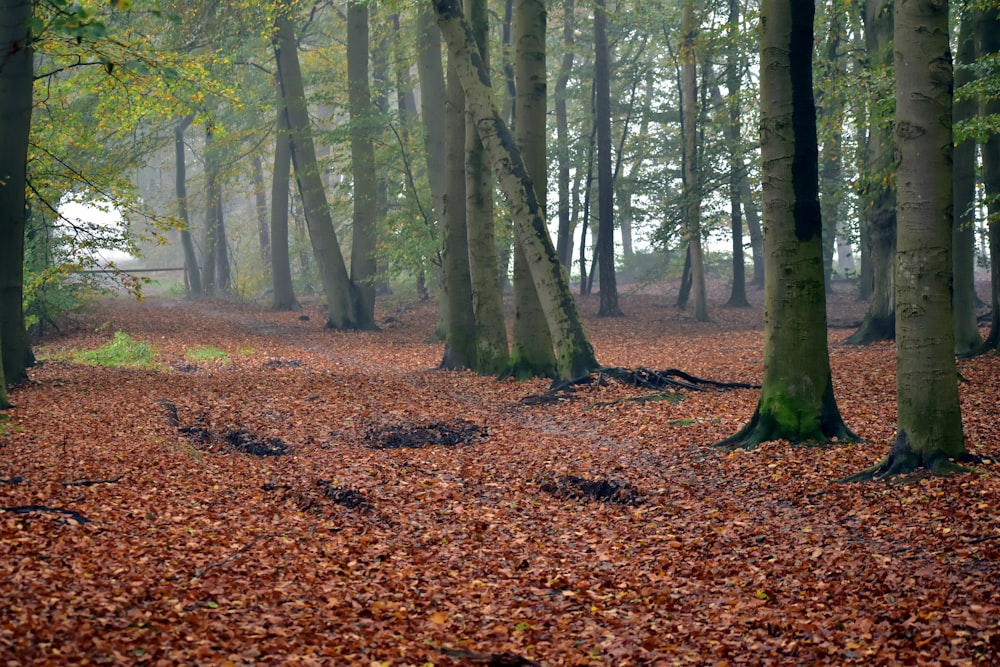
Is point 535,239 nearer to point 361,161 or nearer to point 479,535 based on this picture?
point 479,535

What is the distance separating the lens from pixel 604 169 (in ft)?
88.1

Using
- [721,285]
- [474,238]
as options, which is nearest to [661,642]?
[474,238]

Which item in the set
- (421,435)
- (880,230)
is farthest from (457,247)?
(880,230)

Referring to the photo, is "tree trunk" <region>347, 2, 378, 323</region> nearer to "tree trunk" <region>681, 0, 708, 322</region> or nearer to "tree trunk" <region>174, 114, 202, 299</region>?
"tree trunk" <region>681, 0, 708, 322</region>

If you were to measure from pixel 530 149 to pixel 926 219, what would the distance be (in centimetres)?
849

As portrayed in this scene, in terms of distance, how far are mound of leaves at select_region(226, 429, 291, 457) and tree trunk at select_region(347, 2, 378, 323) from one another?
45.2 feet

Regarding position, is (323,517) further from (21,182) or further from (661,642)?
(21,182)

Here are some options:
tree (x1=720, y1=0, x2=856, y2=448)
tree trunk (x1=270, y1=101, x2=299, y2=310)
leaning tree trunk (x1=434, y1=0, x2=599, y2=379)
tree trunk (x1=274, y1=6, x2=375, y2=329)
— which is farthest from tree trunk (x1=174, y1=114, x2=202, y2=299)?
tree (x1=720, y1=0, x2=856, y2=448)

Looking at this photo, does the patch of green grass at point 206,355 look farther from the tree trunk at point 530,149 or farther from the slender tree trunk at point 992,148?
the slender tree trunk at point 992,148

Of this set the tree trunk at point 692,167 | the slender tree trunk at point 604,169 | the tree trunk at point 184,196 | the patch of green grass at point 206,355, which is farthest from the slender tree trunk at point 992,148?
the tree trunk at point 184,196

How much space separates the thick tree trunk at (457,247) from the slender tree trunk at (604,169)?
10287 mm

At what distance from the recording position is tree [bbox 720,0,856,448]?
28.6 ft

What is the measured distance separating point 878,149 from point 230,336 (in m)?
16.0

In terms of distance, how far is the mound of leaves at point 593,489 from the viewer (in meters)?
8.05
